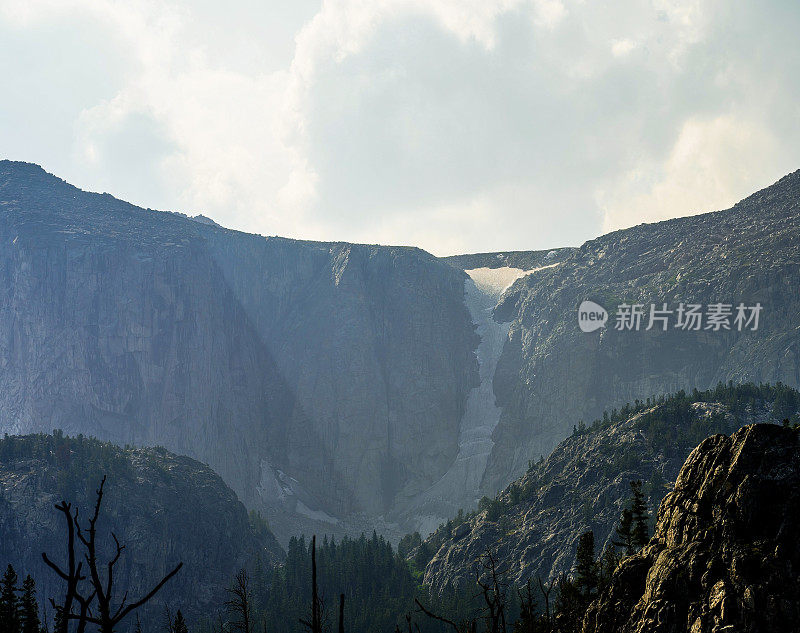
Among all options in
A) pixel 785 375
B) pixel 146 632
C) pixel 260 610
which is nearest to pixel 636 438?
pixel 785 375

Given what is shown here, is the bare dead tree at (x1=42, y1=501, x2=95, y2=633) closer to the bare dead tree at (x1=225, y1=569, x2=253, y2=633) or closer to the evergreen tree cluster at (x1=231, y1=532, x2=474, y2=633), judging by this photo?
the bare dead tree at (x1=225, y1=569, x2=253, y2=633)

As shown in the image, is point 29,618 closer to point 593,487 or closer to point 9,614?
point 9,614

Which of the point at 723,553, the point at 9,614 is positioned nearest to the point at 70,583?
the point at 723,553

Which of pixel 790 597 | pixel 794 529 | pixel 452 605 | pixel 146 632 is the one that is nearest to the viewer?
pixel 790 597

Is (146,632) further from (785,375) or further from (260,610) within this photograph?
(785,375)

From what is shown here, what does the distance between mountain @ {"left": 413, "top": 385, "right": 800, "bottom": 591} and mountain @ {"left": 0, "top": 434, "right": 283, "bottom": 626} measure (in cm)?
4908

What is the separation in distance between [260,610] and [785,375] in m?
133

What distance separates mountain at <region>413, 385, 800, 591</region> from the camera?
139875 millimetres

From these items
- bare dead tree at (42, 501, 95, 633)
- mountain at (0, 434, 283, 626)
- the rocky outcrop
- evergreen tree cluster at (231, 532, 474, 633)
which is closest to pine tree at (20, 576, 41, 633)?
evergreen tree cluster at (231, 532, 474, 633)

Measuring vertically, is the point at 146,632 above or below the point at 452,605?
below

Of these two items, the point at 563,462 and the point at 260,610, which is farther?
the point at 563,462

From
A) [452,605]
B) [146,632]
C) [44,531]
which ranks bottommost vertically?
[146,632]

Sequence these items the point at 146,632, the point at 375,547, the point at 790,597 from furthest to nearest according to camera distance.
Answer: the point at 375,547
the point at 146,632
the point at 790,597

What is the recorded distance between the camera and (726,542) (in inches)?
1346
